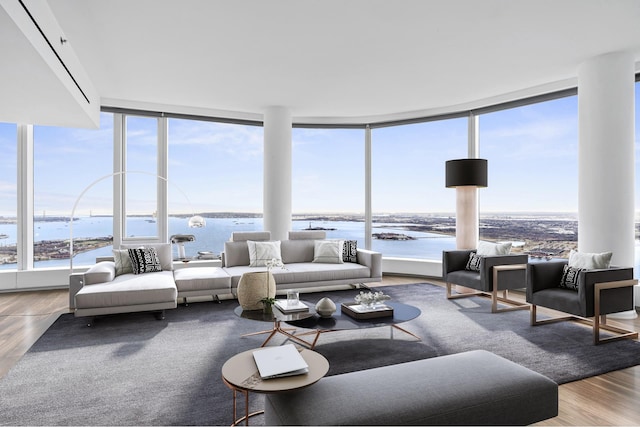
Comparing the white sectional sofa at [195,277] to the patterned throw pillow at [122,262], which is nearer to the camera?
the white sectional sofa at [195,277]

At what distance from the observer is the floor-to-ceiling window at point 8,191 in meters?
6.02

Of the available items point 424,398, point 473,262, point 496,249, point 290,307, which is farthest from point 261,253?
point 424,398

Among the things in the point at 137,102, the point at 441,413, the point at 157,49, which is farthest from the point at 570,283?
the point at 137,102

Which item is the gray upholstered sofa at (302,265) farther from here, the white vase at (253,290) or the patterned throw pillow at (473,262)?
the white vase at (253,290)

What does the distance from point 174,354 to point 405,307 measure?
2.11m

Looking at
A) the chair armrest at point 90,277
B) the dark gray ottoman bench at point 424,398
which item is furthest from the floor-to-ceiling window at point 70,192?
the dark gray ottoman bench at point 424,398

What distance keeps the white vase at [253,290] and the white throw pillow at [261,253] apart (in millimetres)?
2097

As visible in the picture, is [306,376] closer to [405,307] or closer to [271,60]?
[405,307]

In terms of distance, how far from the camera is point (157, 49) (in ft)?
14.5

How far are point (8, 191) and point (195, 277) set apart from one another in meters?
3.42

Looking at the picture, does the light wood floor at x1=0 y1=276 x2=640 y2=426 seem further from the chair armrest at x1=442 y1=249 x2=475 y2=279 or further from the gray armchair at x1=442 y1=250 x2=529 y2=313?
the chair armrest at x1=442 y1=249 x2=475 y2=279

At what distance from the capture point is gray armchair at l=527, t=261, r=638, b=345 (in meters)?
3.70

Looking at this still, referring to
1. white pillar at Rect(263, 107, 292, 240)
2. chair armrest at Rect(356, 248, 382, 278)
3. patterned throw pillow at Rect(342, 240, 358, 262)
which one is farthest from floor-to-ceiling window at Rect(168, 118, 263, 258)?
chair armrest at Rect(356, 248, 382, 278)

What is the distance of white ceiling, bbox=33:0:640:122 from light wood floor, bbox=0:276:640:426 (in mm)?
2997
